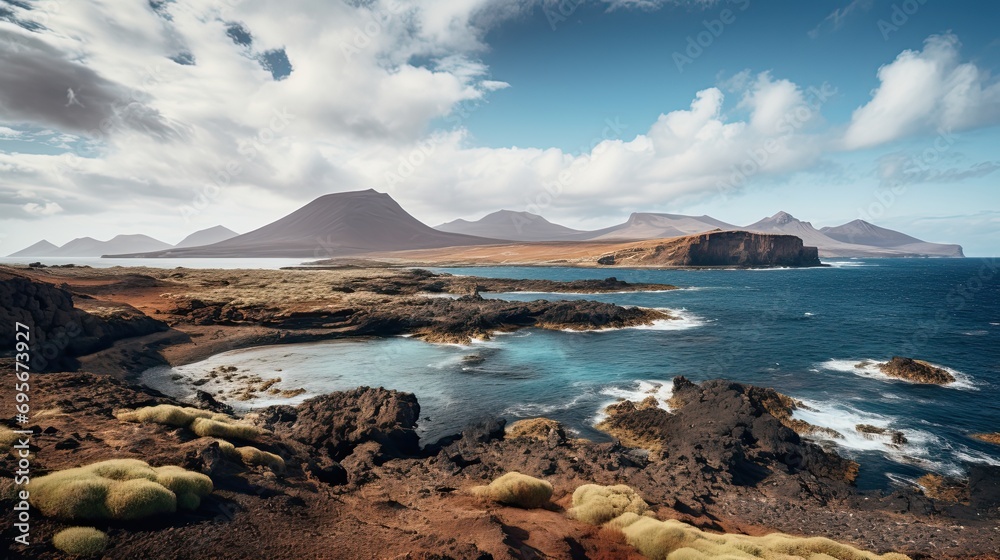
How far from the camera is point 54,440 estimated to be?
14039 millimetres

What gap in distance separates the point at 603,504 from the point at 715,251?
611 feet

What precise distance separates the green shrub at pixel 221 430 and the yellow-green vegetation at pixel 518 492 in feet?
A: 32.1

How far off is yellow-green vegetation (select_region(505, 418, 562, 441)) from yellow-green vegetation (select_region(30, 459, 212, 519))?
1589 centimetres

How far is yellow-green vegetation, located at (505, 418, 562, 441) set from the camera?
2397 cm

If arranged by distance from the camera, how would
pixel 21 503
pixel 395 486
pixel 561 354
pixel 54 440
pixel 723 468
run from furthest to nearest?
pixel 561 354 < pixel 723 468 < pixel 395 486 < pixel 54 440 < pixel 21 503

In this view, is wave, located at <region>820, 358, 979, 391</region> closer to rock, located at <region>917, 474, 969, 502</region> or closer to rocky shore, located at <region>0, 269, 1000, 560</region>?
rocky shore, located at <region>0, 269, 1000, 560</region>

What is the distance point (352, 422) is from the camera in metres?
22.6

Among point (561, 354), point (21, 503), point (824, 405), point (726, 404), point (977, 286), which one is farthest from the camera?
point (977, 286)

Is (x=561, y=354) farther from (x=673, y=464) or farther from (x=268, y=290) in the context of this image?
(x=268, y=290)

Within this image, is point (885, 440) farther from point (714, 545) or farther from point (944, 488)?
point (714, 545)

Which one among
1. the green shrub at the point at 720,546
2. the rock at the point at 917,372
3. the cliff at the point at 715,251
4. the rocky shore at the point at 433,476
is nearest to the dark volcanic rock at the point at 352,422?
the rocky shore at the point at 433,476

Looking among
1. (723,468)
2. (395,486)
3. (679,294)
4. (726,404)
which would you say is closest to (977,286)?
(679,294)

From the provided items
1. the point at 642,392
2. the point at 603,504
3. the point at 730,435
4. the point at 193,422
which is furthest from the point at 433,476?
the point at 642,392

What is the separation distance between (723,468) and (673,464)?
7.20 feet
